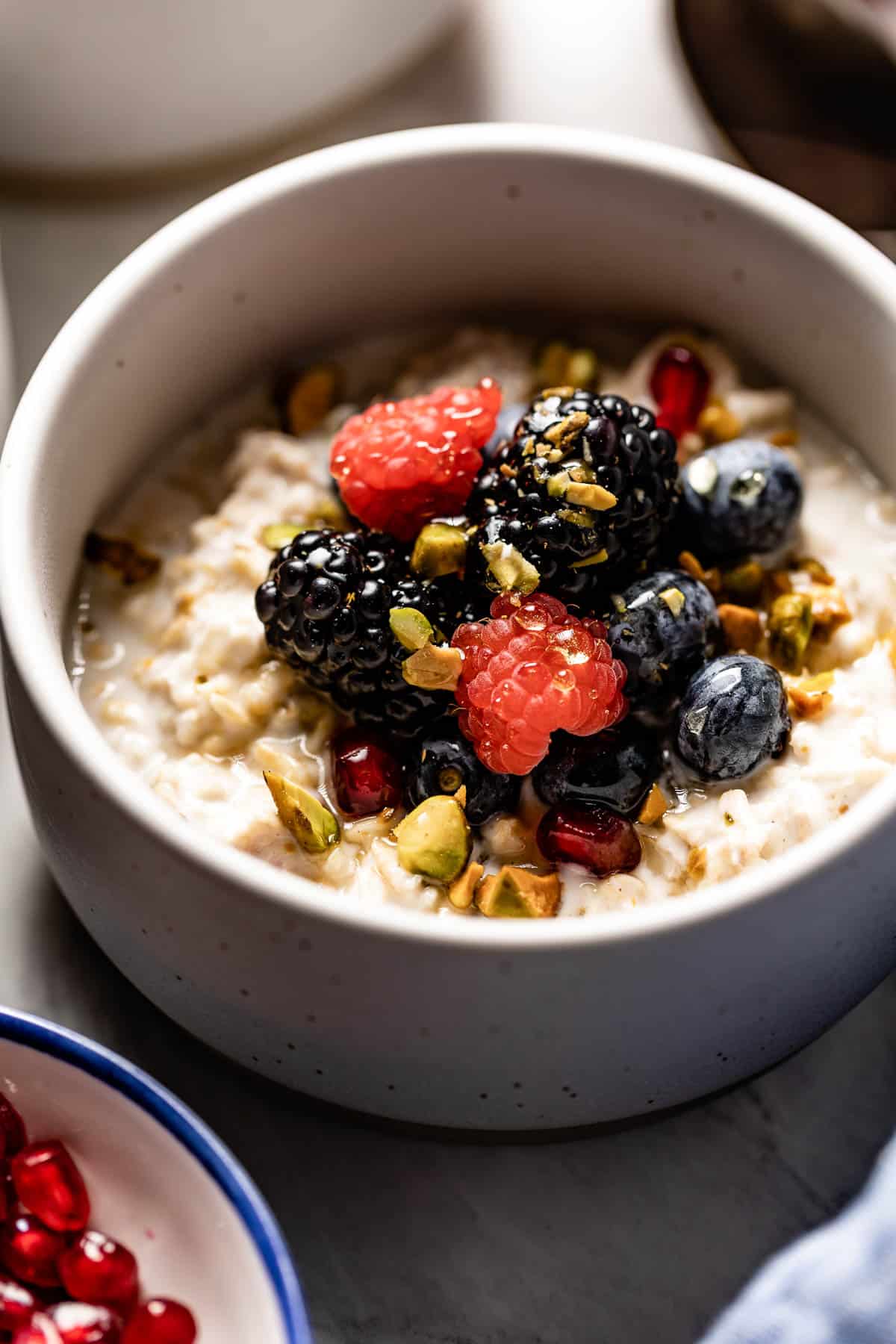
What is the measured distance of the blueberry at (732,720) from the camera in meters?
1.14

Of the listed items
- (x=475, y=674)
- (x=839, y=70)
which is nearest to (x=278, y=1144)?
(x=475, y=674)

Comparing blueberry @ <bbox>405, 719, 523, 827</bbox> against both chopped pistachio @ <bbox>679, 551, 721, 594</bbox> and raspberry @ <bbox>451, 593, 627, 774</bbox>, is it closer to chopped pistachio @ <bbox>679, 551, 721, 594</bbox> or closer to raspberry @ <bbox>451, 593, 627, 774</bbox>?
raspberry @ <bbox>451, 593, 627, 774</bbox>

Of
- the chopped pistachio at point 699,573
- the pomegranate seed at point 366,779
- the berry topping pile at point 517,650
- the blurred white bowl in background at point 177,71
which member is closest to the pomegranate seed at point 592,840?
the berry topping pile at point 517,650

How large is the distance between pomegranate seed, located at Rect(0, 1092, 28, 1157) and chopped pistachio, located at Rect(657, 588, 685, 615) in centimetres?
56

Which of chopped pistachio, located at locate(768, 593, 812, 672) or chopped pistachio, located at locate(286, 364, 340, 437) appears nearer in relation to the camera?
chopped pistachio, located at locate(768, 593, 812, 672)

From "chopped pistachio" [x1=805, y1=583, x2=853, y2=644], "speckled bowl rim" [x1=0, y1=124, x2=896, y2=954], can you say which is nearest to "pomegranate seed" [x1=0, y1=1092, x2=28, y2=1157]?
"speckled bowl rim" [x1=0, y1=124, x2=896, y2=954]

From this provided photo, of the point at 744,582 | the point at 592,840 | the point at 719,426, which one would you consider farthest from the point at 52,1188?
the point at 719,426

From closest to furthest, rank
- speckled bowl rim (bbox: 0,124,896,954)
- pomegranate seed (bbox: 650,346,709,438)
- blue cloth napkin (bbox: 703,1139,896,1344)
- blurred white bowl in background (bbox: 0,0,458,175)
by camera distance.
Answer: speckled bowl rim (bbox: 0,124,896,954)
blue cloth napkin (bbox: 703,1139,896,1344)
pomegranate seed (bbox: 650,346,709,438)
blurred white bowl in background (bbox: 0,0,458,175)

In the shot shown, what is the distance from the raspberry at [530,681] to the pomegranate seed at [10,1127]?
0.39 meters

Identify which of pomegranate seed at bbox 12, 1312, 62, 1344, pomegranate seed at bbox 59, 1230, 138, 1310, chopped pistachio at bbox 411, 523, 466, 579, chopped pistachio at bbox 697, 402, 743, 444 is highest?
chopped pistachio at bbox 697, 402, 743, 444

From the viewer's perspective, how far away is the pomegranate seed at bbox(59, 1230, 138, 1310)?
3.49 ft

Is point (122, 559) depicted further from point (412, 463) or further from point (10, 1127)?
point (10, 1127)

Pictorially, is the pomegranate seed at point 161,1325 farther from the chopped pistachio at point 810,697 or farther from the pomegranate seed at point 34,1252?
the chopped pistachio at point 810,697

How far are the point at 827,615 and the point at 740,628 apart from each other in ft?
0.22
